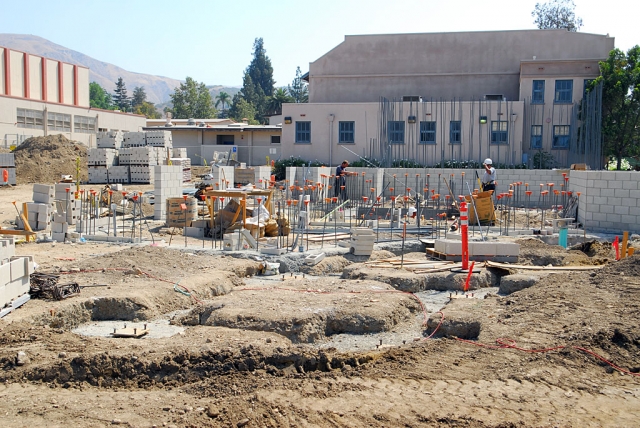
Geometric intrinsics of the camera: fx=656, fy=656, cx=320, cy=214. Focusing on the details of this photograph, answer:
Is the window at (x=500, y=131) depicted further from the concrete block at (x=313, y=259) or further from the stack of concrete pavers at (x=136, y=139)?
the concrete block at (x=313, y=259)

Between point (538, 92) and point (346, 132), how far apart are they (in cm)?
926

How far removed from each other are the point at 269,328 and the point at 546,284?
481 cm

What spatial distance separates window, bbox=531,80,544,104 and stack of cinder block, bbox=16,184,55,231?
2220cm

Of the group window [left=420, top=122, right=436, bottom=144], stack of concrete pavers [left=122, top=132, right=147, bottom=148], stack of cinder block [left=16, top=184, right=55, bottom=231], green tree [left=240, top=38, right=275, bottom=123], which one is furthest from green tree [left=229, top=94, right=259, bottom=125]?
stack of cinder block [left=16, top=184, right=55, bottom=231]

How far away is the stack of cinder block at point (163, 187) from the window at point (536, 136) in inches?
699

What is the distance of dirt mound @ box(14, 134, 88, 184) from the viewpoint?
33.4m

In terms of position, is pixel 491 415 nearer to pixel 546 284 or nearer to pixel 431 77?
pixel 546 284

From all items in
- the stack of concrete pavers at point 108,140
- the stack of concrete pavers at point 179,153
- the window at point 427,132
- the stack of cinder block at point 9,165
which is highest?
the window at point 427,132

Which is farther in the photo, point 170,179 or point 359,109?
point 359,109

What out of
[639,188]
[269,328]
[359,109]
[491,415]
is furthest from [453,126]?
[491,415]

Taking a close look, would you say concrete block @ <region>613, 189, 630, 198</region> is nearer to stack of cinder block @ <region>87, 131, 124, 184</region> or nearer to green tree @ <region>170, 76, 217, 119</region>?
stack of cinder block @ <region>87, 131, 124, 184</region>

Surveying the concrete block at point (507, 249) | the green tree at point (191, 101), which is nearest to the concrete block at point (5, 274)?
the concrete block at point (507, 249)

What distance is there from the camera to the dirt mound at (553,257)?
13.3m

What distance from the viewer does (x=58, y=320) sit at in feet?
30.5
